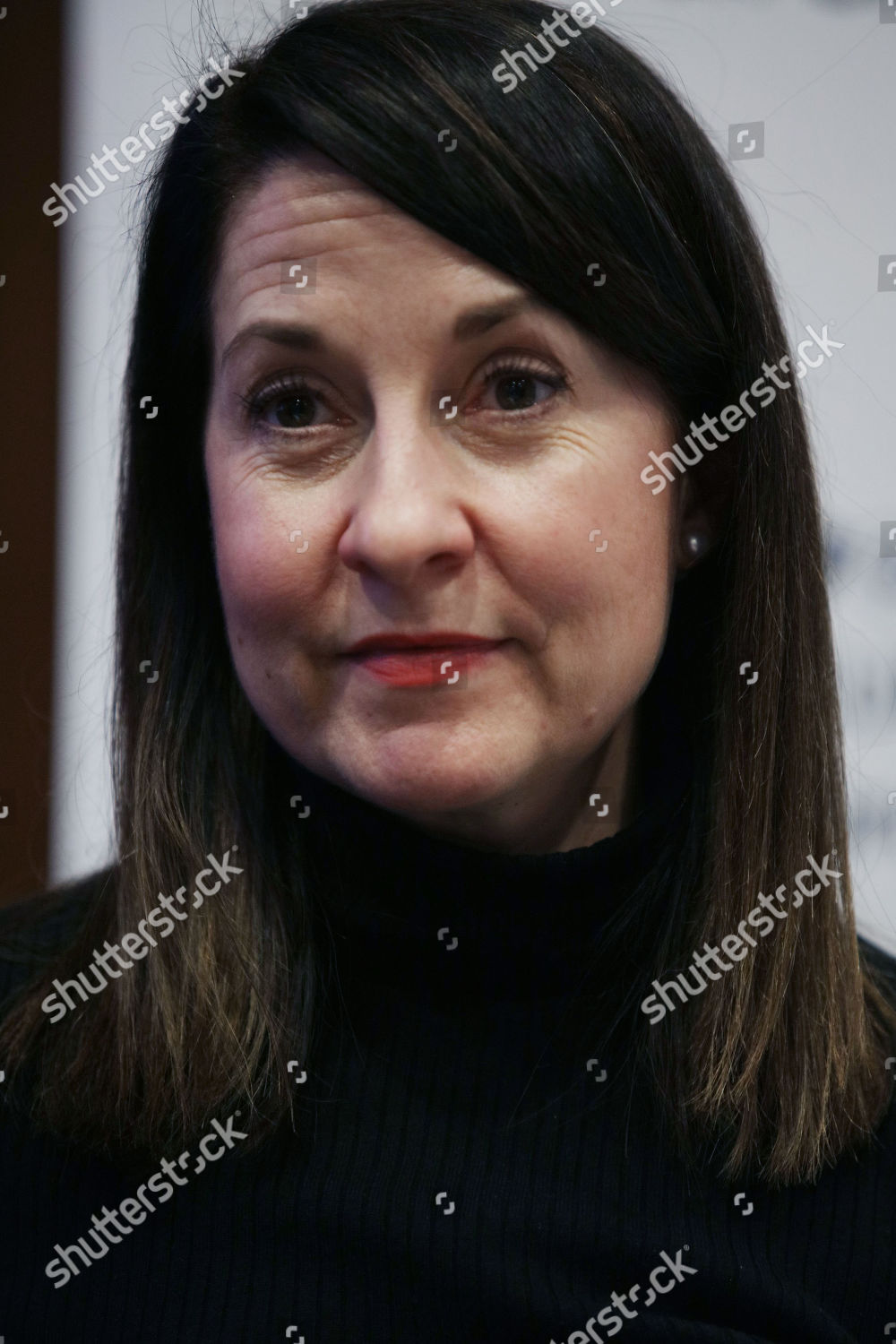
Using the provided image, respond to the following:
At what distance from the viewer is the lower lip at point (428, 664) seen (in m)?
0.86

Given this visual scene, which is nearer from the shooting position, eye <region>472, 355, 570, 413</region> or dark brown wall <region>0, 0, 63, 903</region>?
eye <region>472, 355, 570, 413</region>

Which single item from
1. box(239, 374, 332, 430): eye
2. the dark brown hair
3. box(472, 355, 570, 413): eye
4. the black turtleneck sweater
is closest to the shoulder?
the dark brown hair

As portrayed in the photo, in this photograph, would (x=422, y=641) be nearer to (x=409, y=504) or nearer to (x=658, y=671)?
(x=409, y=504)

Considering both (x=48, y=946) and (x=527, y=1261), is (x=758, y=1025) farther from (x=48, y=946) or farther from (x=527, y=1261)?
(x=48, y=946)

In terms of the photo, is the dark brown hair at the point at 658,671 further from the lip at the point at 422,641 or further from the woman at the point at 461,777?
the lip at the point at 422,641

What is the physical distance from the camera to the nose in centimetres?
81

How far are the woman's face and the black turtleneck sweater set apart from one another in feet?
0.36

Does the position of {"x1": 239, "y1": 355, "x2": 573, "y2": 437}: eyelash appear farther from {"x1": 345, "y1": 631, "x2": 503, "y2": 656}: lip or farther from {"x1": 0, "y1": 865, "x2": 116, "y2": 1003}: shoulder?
{"x1": 0, "y1": 865, "x2": 116, "y2": 1003}: shoulder

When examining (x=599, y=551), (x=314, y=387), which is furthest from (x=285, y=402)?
(x=599, y=551)

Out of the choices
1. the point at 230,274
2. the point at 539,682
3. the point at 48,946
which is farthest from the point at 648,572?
the point at 48,946

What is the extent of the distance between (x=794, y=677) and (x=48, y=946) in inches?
26.2

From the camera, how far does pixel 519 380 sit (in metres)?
0.88

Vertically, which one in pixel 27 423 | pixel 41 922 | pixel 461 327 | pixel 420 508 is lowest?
pixel 41 922

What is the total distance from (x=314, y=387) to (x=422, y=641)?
20 cm
